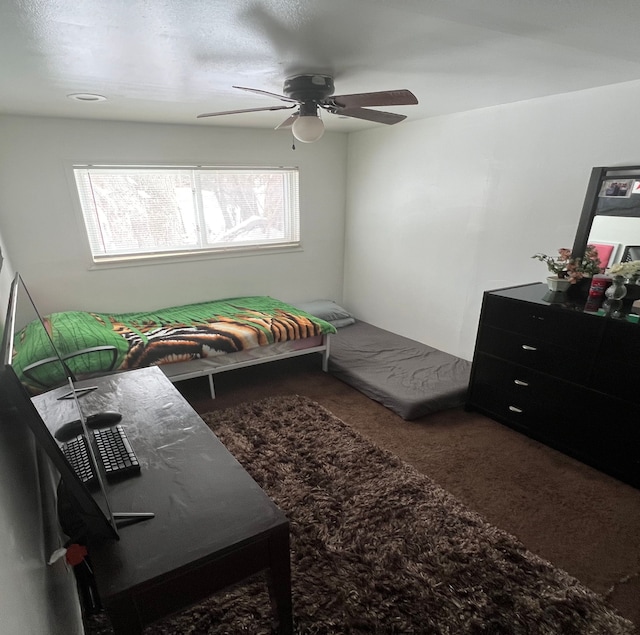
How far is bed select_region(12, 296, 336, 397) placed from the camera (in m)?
2.58

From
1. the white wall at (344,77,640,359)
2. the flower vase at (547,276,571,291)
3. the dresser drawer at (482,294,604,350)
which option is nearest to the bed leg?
the white wall at (344,77,640,359)

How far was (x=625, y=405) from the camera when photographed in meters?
2.11

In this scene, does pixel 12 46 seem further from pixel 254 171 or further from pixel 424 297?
pixel 424 297

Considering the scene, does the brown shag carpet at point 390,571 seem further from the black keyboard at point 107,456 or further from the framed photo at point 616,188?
the framed photo at point 616,188

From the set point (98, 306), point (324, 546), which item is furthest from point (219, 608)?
point (98, 306)

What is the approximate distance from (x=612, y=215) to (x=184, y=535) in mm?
2868

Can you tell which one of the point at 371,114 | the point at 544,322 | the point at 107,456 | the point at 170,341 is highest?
the point at 371,114

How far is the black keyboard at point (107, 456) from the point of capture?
1246 millimetres

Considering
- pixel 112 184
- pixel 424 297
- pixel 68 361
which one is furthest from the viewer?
pixel 424 297

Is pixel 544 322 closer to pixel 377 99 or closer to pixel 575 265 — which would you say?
pixel 575 265

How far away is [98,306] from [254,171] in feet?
6.66

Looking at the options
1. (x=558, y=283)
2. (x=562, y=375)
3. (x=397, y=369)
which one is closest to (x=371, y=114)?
(x=558, y=283)

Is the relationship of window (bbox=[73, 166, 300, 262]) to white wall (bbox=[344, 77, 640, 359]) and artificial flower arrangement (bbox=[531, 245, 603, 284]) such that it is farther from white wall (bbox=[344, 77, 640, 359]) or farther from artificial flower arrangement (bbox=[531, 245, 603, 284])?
artificial flower arrangement (bbox=[531, 245, 603, 284])

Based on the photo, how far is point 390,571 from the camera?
1687 mm
